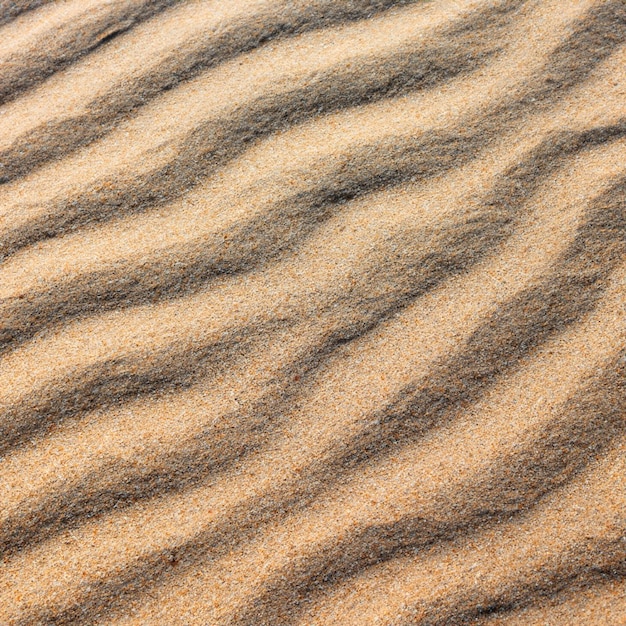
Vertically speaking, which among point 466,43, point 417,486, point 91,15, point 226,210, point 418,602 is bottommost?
point 418,602

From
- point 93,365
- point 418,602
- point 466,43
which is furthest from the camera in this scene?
point 466,43

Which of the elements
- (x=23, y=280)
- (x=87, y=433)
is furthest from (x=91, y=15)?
(x=87, y=433)

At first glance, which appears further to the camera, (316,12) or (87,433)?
(316,12)

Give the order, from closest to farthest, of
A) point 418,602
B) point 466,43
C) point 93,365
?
point 418,602 < point 93,365 < point 466,43

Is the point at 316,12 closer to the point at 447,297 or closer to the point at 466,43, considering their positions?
the point at 466,43

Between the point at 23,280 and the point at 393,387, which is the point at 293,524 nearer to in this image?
the point at 393,387

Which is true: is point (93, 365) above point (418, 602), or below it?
above
